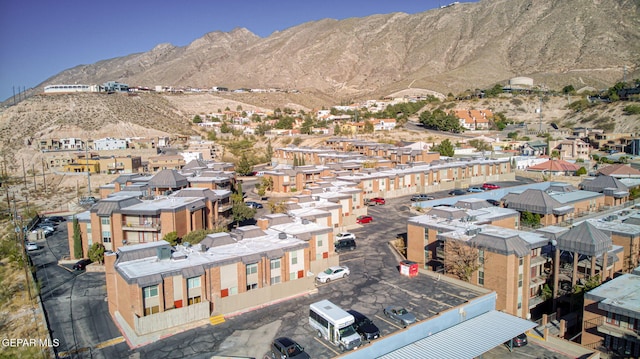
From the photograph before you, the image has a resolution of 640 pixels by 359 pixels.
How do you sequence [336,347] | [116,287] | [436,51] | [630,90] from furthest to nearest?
[436,51] → [630,90] → [116,287] → [336,347]

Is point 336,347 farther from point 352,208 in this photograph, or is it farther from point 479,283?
point 352,208

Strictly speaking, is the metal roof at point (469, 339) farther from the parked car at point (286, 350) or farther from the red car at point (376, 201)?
the red car at point (376, 201)

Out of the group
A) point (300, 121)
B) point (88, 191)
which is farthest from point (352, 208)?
point (300, 121)

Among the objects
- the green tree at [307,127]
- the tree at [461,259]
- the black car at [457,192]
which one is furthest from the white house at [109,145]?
the tree at [461,259]

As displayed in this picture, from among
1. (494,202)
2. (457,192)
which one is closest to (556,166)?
(457,192)

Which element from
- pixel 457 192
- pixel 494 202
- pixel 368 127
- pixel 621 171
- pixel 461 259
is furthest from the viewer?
pixel 368 127

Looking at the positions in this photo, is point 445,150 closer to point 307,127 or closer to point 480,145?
point 480,145
